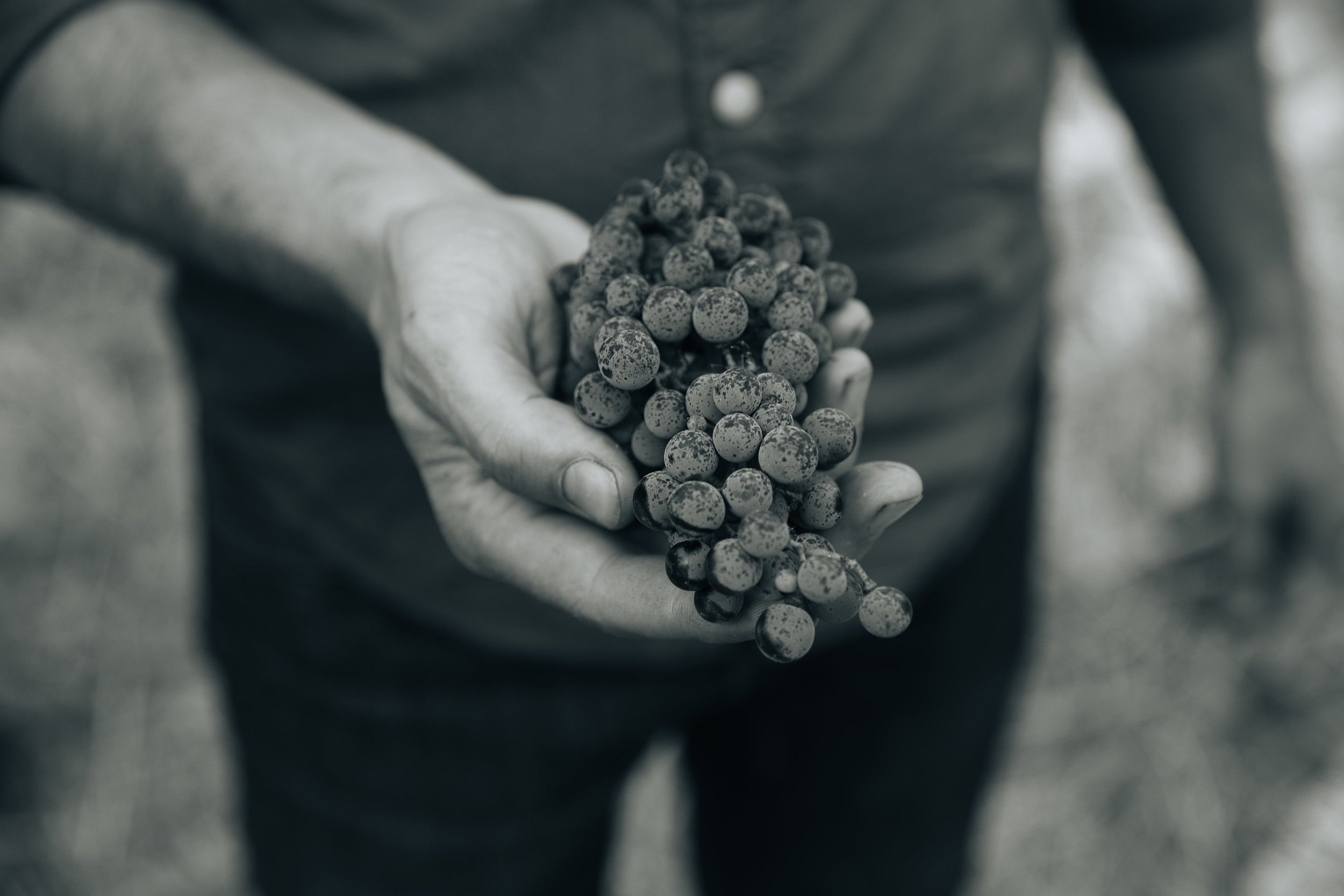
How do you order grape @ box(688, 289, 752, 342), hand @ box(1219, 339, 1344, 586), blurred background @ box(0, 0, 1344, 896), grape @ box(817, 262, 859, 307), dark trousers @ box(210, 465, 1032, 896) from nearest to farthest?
grape @ box(688, 289, 752, 342), grape @ box(817, 262, 859, 307), dark trousers @ box(210, 465, 1032, 896), hand @ box(1219, 339, 1344, 586), blurred background @ box(0, 0, 1344, 896)

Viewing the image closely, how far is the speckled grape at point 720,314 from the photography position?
78cm

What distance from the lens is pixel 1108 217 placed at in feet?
10.8

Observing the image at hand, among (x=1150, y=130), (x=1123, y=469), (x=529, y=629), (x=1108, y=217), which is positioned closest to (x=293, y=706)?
(x=529, y=629)

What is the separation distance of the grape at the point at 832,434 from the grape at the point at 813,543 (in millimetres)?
62

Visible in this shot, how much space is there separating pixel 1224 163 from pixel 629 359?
4.04 ft

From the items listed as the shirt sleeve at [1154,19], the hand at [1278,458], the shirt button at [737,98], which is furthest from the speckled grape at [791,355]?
the hand at [1278,458]

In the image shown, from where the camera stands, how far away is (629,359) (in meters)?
0.74

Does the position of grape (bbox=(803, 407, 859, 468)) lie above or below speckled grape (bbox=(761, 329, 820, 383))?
below

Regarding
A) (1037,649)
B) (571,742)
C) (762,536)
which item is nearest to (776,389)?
(762,536)

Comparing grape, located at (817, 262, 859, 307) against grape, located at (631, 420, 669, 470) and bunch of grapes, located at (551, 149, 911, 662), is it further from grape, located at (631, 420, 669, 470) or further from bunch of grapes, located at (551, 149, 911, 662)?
grape, located at (631, 420, 669, 470)

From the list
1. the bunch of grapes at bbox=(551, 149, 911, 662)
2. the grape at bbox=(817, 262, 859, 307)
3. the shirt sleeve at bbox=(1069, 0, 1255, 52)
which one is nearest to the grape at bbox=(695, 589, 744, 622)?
the bunch of grapes at bbox=(551, 149, 911, 662)

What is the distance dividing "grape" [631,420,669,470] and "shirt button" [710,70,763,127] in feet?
1.29

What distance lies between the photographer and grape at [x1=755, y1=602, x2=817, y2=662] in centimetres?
69

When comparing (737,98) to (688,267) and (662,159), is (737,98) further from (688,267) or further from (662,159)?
(688,267)
